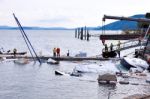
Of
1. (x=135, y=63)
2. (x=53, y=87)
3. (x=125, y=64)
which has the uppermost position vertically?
(x=135, y=63)

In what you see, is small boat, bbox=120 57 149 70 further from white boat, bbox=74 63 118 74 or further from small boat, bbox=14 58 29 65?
small boat, bbox=14 58 29 65

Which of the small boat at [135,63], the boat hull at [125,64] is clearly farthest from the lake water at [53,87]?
the small boat at [135,63]

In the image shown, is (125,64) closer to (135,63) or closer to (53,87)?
(135,63)

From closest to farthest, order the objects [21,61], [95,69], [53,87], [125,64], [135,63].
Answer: [53,87]
[95,69]
[135,63]
[125,64]
[21,61]

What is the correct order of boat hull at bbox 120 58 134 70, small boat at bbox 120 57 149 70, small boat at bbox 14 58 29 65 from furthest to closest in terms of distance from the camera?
small boat at bbox 14 58 29 65
boat hull at bbox 120 58 134 70
small boat at bbox 120 57 149 70

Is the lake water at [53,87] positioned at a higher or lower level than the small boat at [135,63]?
lower

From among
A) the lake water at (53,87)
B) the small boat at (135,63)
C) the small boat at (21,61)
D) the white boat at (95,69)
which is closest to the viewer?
the lake water at (53,87)

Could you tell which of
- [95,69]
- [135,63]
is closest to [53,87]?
[95,69]

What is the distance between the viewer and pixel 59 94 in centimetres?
4609

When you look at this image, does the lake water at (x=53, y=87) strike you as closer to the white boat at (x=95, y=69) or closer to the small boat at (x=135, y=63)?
the white boat at (x=95, y=69)

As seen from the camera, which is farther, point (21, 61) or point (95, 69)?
point (21, 61)

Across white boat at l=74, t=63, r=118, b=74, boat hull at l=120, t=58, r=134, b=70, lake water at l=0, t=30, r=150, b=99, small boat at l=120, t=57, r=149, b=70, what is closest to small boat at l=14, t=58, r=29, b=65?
lake water at l=0, t=30, r=150, b=99

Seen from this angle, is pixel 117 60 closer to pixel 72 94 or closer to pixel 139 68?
pixel 139 68

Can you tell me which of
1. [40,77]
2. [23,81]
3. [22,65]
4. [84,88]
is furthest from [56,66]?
[84,88]
